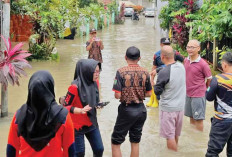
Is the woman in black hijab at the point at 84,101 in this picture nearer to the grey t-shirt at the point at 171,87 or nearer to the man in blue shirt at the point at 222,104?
the grey t-shirt at the point at 171,87

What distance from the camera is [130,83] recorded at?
15.0ft

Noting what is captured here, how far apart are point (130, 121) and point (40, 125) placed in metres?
2.07

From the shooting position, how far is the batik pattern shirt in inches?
180

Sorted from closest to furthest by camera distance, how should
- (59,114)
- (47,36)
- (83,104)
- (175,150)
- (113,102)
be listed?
(59,114)
(83,104)
(175,150)
(113,102)
(47,36)

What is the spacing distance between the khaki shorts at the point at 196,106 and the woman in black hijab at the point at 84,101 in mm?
2356

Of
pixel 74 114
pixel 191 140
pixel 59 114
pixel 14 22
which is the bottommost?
pixel 191 140

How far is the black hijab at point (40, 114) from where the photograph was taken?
2.64 m

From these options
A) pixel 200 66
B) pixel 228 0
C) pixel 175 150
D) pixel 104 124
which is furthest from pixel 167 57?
pixel 228 0

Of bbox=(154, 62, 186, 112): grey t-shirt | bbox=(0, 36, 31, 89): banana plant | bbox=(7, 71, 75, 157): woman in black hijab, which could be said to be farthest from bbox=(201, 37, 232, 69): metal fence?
bbox=(7, 71, 75, 157): woman in black hijab

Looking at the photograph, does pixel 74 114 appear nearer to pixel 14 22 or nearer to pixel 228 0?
pixel 228 0

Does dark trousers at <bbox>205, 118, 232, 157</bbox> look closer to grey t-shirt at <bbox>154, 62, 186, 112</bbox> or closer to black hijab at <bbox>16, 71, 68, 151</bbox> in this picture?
grey t-shirt at <bbox>154, 62, 186, 112</bbox>

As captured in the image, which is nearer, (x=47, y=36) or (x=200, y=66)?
(x=200, y=66)

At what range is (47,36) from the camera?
1343cm

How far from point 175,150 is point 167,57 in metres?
1.46
